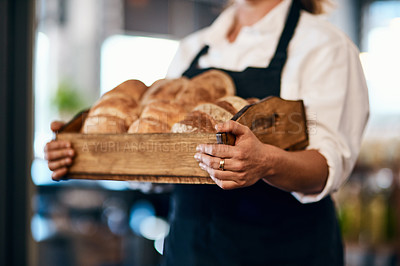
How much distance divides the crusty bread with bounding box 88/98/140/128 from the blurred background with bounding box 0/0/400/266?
9 centimetres

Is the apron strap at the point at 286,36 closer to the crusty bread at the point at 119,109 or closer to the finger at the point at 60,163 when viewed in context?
the crusty bread at the point at 119,109

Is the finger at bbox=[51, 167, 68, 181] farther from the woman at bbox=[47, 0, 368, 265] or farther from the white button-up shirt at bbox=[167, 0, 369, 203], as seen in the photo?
the white button-up shirt at bbox=[167, 0, 369, 203]

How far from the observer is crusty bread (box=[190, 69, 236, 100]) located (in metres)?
0.98

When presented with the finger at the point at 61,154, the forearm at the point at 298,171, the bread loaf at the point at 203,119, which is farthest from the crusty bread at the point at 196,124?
the finger at the point at 61,154

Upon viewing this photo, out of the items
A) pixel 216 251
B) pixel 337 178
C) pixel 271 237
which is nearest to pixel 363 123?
pixel 337 178

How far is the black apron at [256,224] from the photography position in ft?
3.30

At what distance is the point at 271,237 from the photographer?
1009mm

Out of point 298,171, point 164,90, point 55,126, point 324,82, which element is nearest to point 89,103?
point 55,126

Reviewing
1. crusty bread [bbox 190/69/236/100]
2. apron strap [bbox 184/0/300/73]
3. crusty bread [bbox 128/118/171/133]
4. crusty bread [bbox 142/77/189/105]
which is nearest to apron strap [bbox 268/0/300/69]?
apron strap [bbox 184/0/300/73]

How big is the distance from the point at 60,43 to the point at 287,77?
4666 millimetres

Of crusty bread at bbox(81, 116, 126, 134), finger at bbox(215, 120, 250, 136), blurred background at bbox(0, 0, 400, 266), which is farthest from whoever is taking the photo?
blurred background at bbox(0, 0, 400, 266)

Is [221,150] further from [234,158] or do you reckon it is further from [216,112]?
[216,112]

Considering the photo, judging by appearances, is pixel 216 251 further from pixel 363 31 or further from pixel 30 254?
pixel 363 31

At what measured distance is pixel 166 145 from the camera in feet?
2.60
